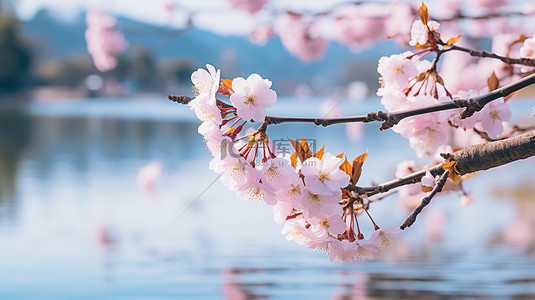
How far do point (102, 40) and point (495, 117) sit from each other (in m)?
4.66

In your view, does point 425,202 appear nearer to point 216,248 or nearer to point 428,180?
point 428,180

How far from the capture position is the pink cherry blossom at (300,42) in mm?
4595

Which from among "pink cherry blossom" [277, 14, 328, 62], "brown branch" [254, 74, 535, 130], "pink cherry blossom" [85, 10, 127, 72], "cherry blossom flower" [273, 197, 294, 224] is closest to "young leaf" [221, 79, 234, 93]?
"brown branch" [254, 74, 535, 130]

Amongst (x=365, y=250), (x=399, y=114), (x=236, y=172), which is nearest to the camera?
(x=399, y=114)

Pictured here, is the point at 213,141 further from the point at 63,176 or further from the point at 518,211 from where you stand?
the point at 63,176

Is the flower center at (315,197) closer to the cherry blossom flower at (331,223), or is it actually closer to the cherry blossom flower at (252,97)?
the cherry blossom flower at (331,223)

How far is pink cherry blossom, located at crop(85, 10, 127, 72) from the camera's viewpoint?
5551mm

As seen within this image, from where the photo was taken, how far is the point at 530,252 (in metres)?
4.00

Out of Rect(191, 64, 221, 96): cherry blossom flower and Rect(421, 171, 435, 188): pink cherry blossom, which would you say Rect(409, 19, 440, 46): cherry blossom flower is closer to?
Rect(421, 171, 435, 188): pink cherry blossom

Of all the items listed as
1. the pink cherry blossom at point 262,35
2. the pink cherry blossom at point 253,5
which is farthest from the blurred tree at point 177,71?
the pink cherry blossom at point 253,5

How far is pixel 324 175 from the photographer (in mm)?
1039

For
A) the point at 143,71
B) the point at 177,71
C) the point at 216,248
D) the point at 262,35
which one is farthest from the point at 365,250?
the point at 177,71

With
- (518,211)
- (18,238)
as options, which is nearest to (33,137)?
(18,238)

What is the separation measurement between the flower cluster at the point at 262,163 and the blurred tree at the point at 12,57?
47386 mm
